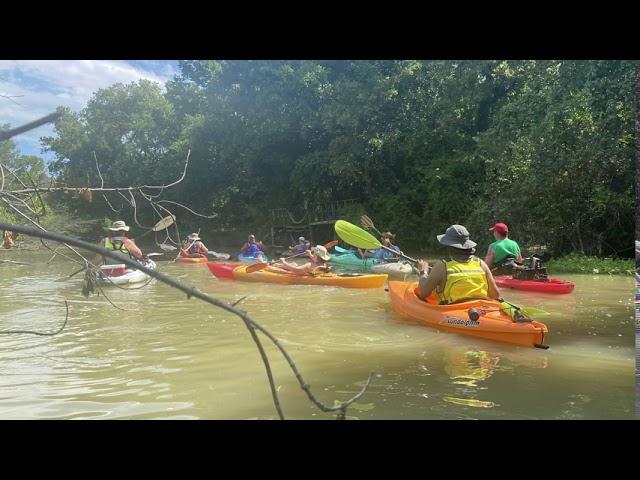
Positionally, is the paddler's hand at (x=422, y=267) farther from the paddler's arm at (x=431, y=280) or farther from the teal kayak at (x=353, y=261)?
the teal kayak at (x=353, y=261)

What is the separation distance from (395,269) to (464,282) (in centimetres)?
554

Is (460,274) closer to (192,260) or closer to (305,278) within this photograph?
(305,278)

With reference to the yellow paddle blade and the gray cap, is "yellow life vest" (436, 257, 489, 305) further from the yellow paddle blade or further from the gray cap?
the yellow paddle blade

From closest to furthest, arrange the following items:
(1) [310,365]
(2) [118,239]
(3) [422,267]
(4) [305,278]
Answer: (1) [310,365], (3) [422,267], (2) [118,239], (4) [305,278]

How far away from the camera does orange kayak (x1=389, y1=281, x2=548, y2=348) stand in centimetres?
443

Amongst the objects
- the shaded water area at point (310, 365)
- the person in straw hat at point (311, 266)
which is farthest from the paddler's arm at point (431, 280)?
the person in straw hat at point (311, 266)

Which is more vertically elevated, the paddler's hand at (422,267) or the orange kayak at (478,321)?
the paddler's hand at (422,267)

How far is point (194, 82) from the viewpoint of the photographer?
2469cm

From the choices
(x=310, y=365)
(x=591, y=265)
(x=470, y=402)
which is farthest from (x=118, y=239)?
(x=591, y=265)

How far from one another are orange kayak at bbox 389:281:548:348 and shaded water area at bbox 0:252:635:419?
0.27 feet

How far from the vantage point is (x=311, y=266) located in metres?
8.91

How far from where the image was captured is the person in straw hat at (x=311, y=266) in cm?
880

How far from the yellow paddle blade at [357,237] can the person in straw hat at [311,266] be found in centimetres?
205
